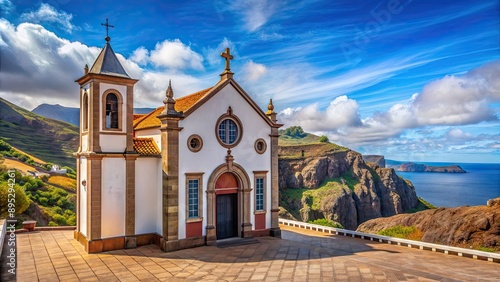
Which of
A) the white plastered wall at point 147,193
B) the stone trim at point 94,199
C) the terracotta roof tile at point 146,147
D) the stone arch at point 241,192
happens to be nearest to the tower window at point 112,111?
the terracotta roof tile at point 146,147

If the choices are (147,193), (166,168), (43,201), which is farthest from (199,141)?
(43,201)

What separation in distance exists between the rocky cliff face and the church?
5301cm

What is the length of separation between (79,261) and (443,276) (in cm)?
1380

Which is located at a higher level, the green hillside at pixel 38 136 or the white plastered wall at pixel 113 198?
the green hillside at pixel 38 136

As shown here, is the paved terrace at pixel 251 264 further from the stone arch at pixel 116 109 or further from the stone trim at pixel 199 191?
the stone arch at pixel 116 109

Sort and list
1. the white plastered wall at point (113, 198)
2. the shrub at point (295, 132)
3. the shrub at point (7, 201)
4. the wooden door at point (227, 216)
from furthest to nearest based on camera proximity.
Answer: the shrub at point (295, 132), the shrub at point (7, 201), the wooden door at point (227, 216), the white plastered wall at point (113, 198)

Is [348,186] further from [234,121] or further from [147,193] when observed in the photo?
[147,193]

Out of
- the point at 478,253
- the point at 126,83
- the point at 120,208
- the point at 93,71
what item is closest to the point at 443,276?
the point at 478,253

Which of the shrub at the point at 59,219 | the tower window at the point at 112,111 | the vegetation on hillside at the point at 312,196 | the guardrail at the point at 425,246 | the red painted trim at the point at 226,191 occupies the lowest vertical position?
the vegetation on hillside at the point at 312,196

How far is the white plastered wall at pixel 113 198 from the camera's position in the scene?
1536 centimetres

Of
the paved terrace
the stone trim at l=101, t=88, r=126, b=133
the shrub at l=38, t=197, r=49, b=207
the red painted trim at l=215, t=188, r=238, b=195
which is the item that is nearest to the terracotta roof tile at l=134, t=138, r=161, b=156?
the stone trim at l=101, t=88, r=126, b=133

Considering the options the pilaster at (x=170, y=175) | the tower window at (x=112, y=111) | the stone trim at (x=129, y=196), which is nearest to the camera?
the pilaster at (x=170, y=175)

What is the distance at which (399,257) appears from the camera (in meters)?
14.8

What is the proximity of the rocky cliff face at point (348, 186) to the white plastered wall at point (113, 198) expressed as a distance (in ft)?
184
